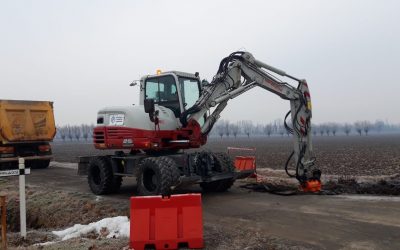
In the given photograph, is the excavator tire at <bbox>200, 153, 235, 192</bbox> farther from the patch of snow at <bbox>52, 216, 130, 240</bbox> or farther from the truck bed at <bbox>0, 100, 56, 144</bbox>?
the truck bed at <bbox>0, 100, 56, 144</bbox>

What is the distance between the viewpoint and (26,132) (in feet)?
72.7

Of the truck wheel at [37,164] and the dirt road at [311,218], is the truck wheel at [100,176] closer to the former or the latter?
the dirt road at [311,218]

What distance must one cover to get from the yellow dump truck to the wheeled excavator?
11.0 m

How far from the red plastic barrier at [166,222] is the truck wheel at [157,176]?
349cm

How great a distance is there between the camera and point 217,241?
7.32 metres

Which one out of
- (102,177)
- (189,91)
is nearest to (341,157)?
(189,91)

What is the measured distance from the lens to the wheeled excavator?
11.8m

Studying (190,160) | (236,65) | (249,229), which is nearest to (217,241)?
(249,229)

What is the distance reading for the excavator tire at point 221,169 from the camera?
12266 mm

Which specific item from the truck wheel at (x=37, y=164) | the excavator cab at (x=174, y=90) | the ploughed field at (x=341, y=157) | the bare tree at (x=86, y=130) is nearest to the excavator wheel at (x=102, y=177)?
the excavator cab at (x=174, y=90)

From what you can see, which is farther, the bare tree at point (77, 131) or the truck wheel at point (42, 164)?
the bare tree at point (77, 131)

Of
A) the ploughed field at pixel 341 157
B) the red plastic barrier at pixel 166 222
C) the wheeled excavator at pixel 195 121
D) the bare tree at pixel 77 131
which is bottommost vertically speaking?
the ploughed field at pixel 341 157

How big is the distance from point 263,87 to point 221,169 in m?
2.74

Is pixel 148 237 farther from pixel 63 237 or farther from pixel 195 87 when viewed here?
pixel 195 87
